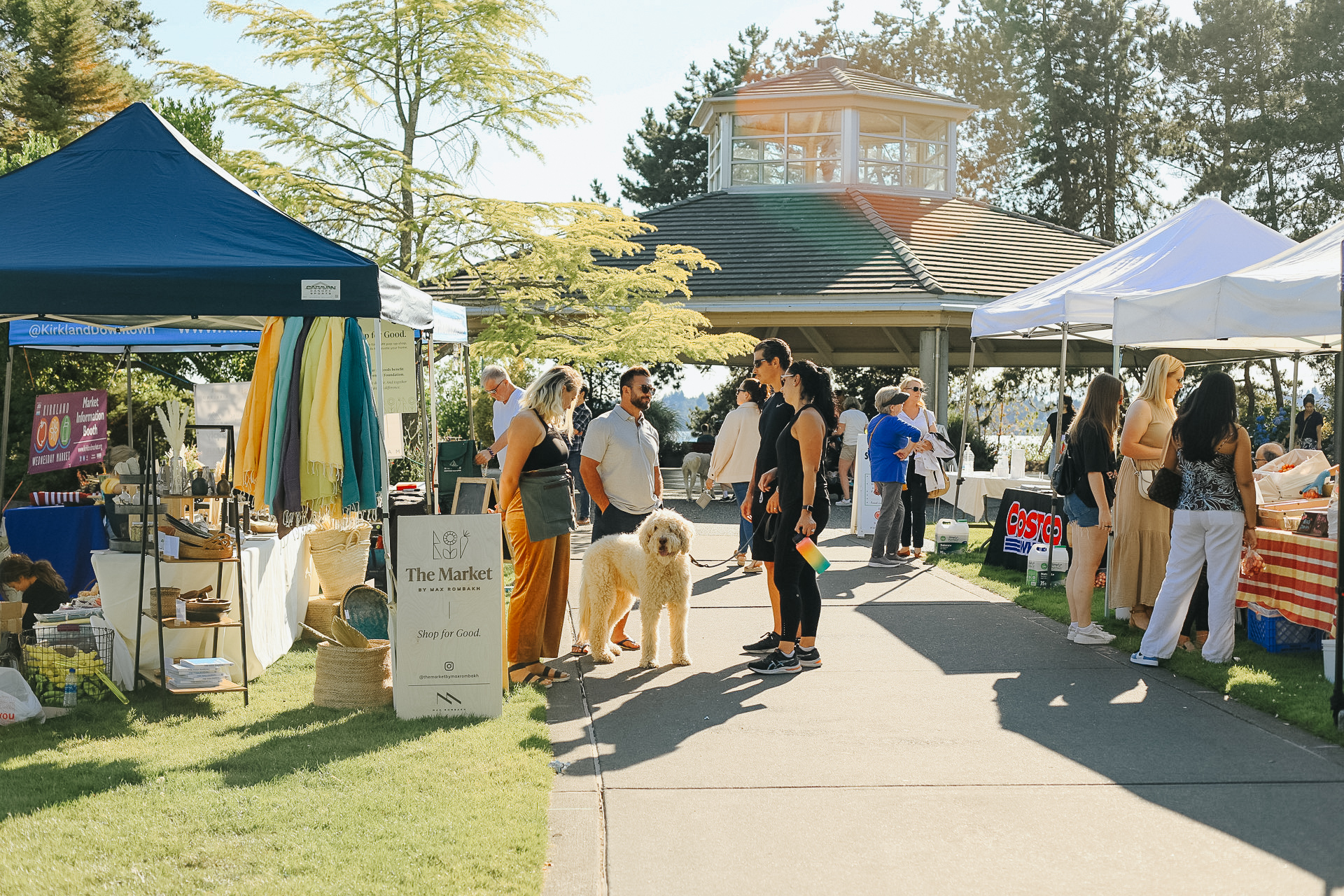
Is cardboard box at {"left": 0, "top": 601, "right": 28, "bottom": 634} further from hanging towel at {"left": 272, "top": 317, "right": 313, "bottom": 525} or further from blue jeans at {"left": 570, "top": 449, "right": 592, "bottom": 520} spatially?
blue jeans at {"left": 570, "top": 449, "right": 592, "bottom": 520}

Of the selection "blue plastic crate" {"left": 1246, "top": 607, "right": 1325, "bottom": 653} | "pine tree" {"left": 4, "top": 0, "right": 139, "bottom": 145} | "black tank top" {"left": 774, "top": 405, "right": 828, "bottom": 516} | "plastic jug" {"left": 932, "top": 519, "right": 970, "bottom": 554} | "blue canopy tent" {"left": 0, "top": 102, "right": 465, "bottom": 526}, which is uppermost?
"pine tree" {"left": 4, "top": 0, "right": 139, "bottom": 145}

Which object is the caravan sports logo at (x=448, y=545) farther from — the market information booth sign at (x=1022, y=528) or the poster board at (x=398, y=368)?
the market information booth sign at (x=1022, y=528)

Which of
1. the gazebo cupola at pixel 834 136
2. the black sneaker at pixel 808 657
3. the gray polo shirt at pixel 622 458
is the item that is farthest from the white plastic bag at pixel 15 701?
the gazebo cupola at pixel 834 136

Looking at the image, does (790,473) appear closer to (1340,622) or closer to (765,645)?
(765,645)

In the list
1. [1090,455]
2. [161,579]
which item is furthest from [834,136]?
[161,579]

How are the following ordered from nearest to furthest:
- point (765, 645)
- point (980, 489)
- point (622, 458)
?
point (622, 458) < point (765, 645) < point (980, 489)

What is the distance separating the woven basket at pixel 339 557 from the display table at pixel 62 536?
1556 millimetres

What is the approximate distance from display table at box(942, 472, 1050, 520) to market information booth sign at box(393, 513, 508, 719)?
9.09 m

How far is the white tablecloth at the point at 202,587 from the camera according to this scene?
6.25 m

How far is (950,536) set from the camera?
12133mm

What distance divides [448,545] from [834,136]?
20.0 meters

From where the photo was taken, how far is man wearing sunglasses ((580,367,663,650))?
7211 mm

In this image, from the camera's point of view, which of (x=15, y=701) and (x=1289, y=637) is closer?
(x=15, y=701)

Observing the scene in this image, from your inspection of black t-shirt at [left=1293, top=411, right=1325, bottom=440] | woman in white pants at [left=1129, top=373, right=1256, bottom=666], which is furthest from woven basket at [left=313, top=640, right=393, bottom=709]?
black t-shirt at [left=1293, top=411, right=1325, bottom=440]
